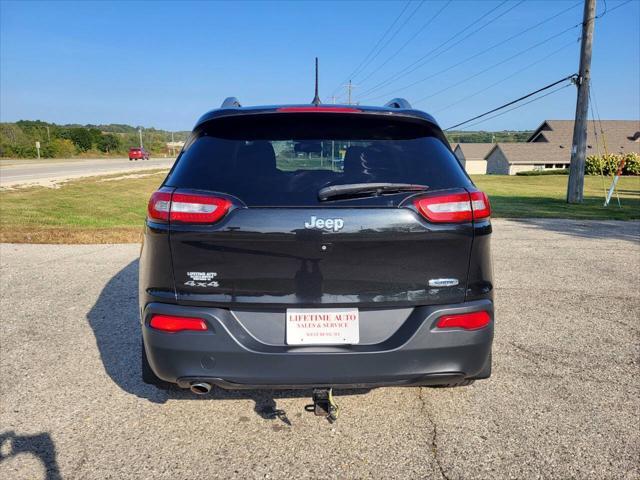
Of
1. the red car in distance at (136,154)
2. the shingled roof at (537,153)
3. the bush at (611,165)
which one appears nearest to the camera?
the bush at (611,165)

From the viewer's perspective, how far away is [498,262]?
7.36 meters

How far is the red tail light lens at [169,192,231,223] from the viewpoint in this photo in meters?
2.25

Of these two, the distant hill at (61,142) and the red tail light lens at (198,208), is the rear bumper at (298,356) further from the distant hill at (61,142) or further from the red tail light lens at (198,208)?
the distant hill at (61,142)

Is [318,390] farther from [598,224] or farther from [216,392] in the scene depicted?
[598,224]

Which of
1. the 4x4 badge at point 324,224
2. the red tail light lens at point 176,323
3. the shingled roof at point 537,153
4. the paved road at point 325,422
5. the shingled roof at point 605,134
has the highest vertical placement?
the shingled roof at point 605,134

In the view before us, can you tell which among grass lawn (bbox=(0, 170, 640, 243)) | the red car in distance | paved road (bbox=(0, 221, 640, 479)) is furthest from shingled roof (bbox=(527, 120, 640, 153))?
paved road (bbox=(0, 221, 640, 479))

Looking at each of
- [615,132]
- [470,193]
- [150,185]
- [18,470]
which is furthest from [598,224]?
[615,132]

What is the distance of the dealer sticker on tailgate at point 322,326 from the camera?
2283 mm

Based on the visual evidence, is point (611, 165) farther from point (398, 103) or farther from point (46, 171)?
point (398, 103)

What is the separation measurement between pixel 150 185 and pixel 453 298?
889 inches

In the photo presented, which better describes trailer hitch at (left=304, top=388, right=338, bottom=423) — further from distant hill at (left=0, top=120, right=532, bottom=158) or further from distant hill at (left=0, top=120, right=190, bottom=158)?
distant hill at (left=0, top=120, right=190, bottom=158)

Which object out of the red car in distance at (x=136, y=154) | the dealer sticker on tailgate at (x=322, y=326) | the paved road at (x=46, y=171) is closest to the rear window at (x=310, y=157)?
the dealer sticker on tailgate at (x=322, y=326)

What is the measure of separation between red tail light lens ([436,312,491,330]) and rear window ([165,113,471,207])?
618 mm

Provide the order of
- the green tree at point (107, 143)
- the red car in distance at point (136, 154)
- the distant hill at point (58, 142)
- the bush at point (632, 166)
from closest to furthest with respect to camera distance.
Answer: the bush at point (632, 166), the red car in distance at point (136, 154), the distant hill at point (58, 142), the green tree at point (107, 143)
